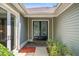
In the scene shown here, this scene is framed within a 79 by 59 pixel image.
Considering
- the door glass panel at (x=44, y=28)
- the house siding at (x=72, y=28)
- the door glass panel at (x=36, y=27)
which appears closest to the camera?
the house siding at (x=72, y=28)

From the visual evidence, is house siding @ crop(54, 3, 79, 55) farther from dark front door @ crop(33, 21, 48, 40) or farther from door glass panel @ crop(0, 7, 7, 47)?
dark front door @ crop(33, 21, 48, 40)

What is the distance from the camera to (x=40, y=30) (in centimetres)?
1769

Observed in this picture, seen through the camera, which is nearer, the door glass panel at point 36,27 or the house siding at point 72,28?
the house siding at point 72,28

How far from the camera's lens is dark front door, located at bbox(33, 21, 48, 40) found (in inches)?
679

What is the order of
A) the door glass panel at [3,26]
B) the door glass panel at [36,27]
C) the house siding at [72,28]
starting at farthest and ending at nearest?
the door glass panel at [36,27]
the door glass panel at [3,26]
the house siding at [72,28]

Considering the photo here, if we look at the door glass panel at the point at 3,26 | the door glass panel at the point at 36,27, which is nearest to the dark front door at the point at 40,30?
the door glass panel at the point at 36,27

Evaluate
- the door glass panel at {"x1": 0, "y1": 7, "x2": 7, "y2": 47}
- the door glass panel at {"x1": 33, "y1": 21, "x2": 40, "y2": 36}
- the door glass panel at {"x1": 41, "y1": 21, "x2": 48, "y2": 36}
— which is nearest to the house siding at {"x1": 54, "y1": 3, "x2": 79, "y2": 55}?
the door glass panel at {"x1": 0, "y1": 7, "x2": 7, "y2": 47}

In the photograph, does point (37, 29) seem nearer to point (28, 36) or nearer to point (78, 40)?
point (28, 36)

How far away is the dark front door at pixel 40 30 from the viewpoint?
17250 millimetres

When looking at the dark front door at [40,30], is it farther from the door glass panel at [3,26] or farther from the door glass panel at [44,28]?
the door glass panel at [3,26]

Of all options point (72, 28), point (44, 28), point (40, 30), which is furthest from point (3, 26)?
point (40, 30)

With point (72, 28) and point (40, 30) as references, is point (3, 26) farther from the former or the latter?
point (40, 30)

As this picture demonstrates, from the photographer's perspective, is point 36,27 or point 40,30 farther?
point 40,30

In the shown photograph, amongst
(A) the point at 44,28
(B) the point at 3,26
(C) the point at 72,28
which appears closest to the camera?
(B) the point at 3,26
